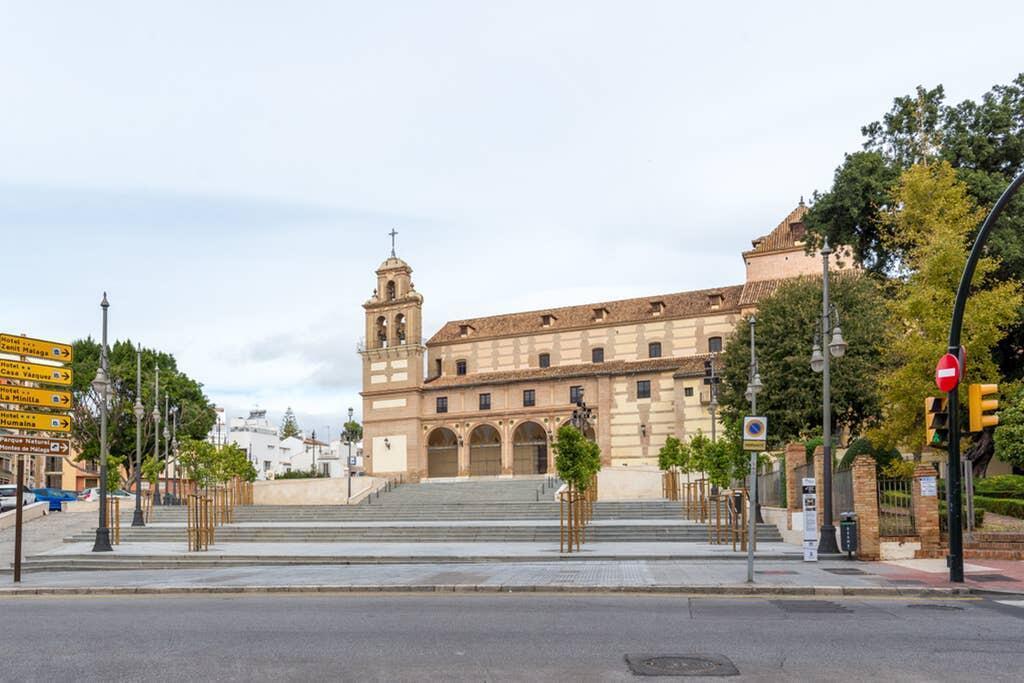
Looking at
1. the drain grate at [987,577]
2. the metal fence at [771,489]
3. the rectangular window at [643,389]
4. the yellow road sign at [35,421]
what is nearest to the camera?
the drain grate at [987,577]

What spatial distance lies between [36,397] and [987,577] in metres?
17.3

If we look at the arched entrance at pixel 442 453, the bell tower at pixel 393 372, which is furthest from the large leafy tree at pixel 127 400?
the arched entrance at pixel 442 453

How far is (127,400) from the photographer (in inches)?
2325

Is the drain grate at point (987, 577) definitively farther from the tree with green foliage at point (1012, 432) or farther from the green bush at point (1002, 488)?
the tree with green foliage at point (1012, 432)

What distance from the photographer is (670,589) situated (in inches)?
589

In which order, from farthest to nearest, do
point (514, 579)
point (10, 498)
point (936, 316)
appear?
point (10, 498)
point (936, 316)
point (514, 579)

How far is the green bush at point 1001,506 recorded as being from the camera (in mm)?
25688

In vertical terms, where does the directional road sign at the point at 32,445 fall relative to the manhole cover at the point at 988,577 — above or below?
above

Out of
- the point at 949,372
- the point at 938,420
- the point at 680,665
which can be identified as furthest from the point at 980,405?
the point at 680,665

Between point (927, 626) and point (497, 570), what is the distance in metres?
9.48

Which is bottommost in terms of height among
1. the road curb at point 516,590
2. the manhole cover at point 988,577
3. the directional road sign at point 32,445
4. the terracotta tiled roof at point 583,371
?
the manhole cover at point 988,577

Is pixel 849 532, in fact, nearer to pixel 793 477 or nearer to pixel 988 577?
pixel 988 577

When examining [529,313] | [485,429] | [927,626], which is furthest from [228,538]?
[529,313]

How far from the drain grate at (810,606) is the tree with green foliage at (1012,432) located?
2096cm
